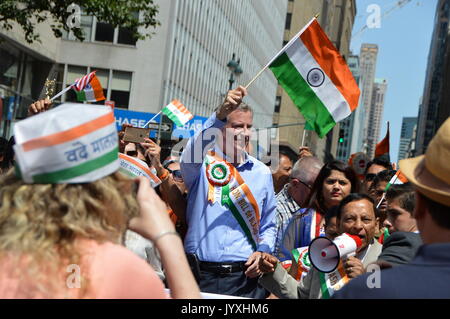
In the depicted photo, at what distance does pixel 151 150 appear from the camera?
238 inches

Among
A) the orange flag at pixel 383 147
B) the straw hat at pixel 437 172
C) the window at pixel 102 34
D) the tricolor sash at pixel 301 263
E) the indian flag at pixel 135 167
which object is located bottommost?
the tricolor sash at pixel 301 263

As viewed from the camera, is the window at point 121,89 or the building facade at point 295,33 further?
the building facade at point 295,33

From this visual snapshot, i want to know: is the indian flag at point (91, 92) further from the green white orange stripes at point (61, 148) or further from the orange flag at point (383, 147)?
the green white orange stripes at point (61, 148)

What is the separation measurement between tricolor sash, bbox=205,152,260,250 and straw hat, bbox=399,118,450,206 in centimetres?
302

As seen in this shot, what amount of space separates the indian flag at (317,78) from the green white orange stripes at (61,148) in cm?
534

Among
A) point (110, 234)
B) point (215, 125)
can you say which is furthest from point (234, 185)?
point (110, 234)

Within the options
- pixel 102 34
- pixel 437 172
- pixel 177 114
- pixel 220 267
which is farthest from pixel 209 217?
pixel 102 34

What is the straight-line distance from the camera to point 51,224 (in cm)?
237

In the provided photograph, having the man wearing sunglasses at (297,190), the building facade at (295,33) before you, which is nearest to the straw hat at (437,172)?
the man wearing sunglasses at (297,190)

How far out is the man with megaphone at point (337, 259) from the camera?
146 inches

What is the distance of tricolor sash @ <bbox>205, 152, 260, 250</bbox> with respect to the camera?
559 cm

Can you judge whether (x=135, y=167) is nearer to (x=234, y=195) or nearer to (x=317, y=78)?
(x=234, y=195)

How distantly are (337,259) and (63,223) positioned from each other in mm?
1738
